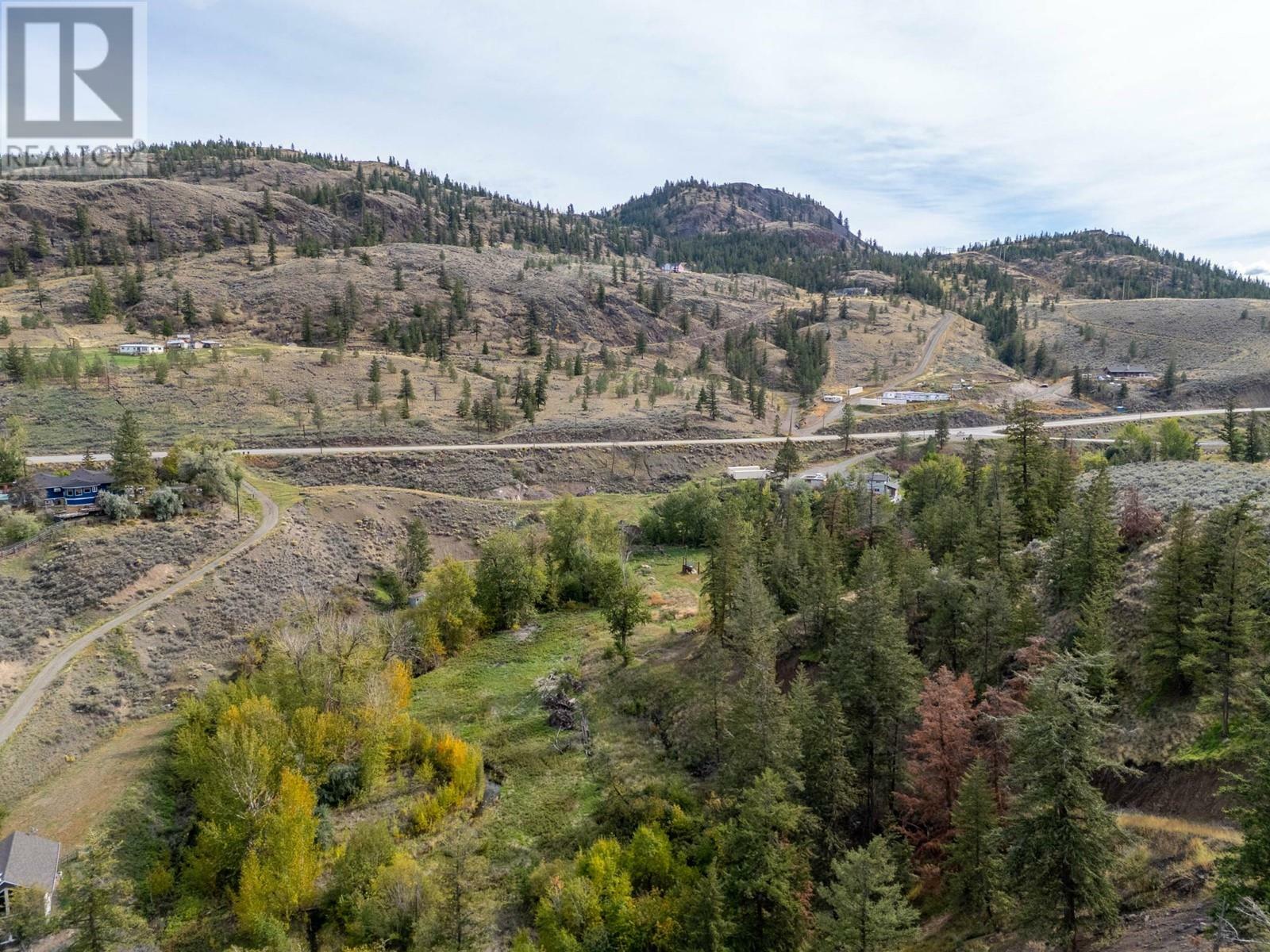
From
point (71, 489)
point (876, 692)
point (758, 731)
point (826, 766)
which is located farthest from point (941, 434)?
point (71, 489)

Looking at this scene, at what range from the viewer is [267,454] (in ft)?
265

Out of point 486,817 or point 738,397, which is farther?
point 738,397

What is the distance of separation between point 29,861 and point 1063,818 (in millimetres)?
40073

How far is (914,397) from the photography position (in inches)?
5517

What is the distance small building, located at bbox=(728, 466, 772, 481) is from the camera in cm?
9506

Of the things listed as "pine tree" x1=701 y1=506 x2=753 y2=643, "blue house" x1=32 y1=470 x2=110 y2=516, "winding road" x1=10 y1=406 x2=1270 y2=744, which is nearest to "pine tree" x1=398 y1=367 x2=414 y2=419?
"winding road" x1=10 y1=406 x2=1270 y2=744

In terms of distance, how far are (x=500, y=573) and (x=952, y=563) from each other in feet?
120

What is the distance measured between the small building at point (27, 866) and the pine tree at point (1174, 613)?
1810 inches

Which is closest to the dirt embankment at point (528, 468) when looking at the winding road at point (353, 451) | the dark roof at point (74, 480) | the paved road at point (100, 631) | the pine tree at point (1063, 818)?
the winding road at point (353, 451)

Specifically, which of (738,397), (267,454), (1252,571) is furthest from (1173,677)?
→ (738,397)

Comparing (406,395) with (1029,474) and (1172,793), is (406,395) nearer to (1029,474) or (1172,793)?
(1029,474)

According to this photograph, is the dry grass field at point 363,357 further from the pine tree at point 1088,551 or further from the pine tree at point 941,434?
the pine tree at point 1088,551

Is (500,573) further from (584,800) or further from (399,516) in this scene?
(584,800)

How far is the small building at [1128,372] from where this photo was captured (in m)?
156
